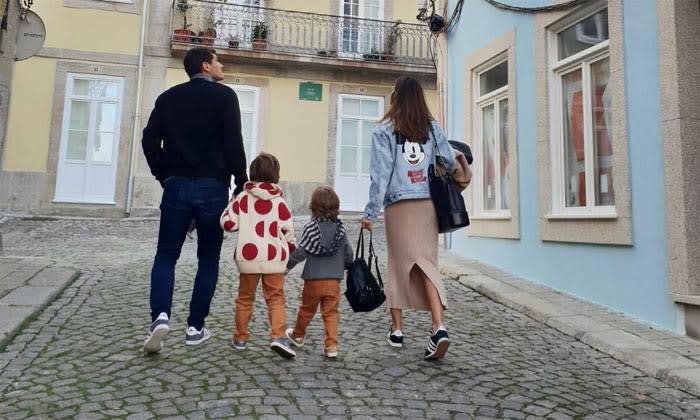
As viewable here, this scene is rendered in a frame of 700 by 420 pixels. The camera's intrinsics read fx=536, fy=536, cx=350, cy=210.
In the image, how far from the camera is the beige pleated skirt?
3.64 meters

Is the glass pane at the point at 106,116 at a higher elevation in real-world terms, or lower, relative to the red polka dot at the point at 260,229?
higher

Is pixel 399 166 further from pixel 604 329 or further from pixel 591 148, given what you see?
pixel 591 148

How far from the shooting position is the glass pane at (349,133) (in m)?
14.9

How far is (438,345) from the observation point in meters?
3.40

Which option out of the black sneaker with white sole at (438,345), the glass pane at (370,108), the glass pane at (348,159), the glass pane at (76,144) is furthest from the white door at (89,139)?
the black sneaker with white sole at (438,345)

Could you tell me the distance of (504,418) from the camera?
2643mm

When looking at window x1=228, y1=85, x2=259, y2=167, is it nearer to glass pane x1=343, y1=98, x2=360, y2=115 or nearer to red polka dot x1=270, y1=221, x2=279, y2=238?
glass pane x1=343, y1=98, x2=360, y2=115

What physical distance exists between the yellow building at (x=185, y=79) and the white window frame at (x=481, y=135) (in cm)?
719

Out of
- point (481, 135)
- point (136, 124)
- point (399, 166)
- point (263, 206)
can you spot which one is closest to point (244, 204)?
point (263, 206)

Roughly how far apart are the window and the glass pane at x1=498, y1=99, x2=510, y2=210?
8369 millimetres

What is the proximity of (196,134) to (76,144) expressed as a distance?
38.1 ft

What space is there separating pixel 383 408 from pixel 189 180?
1.82m

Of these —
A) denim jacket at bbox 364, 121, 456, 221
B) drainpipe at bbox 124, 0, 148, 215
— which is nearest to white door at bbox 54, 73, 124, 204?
drainpipe at bbox 124, 0, 148, 215

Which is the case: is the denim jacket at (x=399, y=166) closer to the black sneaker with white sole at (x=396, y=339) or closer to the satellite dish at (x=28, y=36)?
the black sneaker with white sole at (x=396, y=339)
